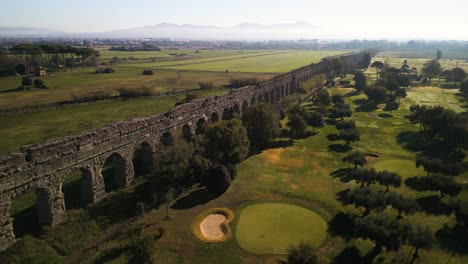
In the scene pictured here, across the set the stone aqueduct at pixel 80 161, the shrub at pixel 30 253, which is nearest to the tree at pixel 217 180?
the stone aqueduct at pixel 80 161

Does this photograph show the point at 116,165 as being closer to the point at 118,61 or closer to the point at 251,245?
the point at 251,245

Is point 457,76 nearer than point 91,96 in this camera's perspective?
No

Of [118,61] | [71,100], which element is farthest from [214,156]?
[118,61]

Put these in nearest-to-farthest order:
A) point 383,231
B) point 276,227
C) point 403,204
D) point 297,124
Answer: point 383,231
point 403,204
point 276,227
point 297,124

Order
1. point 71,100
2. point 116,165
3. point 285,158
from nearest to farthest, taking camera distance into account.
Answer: point 116,165 → point 285,158 → point 71,100

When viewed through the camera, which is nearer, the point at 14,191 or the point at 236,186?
the point at 14,191

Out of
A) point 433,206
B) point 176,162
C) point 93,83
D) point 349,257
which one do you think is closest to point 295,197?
point 349,257

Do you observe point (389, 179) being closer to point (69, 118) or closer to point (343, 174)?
point (343, 174)

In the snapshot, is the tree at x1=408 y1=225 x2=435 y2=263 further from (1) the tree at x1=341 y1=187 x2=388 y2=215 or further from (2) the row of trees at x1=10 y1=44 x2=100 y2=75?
(2) the row of trees at x1=10 y1=44 x2=100 y2=75
